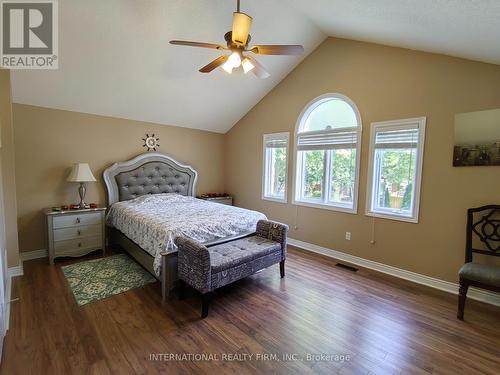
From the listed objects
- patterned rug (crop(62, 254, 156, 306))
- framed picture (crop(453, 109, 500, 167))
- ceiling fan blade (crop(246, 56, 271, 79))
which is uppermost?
ceiling fan blade (crop(246, 56, 271, 79))

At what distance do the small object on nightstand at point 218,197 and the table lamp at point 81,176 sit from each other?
2097 mm

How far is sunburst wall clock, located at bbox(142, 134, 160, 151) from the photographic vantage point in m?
4.51

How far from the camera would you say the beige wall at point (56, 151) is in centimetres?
345

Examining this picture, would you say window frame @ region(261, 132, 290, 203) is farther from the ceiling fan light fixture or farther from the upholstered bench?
the ceiling fan light fixture

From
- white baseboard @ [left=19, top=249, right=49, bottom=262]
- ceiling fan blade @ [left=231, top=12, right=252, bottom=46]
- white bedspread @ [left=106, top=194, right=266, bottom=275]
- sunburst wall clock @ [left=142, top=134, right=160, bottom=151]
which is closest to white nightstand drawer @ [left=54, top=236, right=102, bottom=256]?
white bedspread @ [left=106, top=194, right=266, bottom=275]

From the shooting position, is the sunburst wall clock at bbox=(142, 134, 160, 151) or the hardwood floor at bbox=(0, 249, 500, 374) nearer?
the hardwood floor at bbox=(0, 249, 500, 374)

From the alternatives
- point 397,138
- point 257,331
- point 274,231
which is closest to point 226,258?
point 257,331

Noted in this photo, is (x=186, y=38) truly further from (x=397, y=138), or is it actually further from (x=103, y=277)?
(x=103, y=277)

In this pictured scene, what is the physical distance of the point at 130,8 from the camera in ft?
8.79

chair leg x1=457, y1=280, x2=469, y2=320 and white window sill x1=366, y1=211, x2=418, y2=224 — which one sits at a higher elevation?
white window sill x1=366, y1=211, x2=418, y2=224

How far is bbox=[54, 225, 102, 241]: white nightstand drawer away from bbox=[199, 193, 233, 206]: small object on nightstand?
2.01 metres

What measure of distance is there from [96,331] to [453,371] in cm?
275

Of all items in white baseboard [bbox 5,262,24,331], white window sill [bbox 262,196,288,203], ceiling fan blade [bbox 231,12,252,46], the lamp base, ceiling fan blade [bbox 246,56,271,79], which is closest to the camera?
ceiling fan blade [bbox 231,12,252,46]

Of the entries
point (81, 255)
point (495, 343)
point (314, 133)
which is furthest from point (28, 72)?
point (495, 343)
